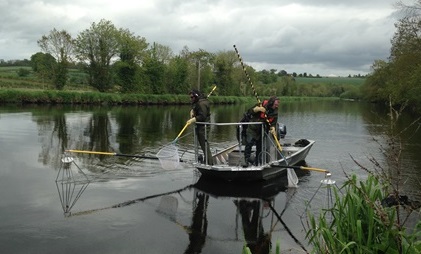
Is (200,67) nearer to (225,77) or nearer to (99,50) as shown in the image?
(225,77)

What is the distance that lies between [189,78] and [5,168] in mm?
64002

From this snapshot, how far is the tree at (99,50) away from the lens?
198ft

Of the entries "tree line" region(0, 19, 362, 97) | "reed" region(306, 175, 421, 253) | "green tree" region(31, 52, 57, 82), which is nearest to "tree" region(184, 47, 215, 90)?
"tree line" region(0, 19, 362, 97)

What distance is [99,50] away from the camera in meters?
61.0

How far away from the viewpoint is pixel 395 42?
1746 inches

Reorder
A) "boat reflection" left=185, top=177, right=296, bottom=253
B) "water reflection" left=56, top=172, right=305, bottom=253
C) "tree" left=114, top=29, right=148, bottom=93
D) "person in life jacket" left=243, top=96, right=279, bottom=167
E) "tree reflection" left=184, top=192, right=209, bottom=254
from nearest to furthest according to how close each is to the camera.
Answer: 1. "tree reflection" left=184, top=192, right=209, bottom=254
2. "boat reflection" left=185, top=177, right=296, bottom=253
3. "water reflection" left=56, top=172, right=305, bottom=253
4. "person in life jacket" left=243, top=96, right=279, bottom=167
5. "tree" left=114, top=29, right=148, bottom=93

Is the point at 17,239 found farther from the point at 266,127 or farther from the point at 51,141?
the point at 51,141

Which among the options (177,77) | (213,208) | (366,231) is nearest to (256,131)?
(213,208)

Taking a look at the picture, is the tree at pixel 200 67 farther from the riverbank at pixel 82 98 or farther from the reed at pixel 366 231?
the reed at pixel 366 231

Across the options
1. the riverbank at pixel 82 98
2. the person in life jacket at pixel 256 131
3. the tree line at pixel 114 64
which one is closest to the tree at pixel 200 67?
the tree line at pixel 114 64

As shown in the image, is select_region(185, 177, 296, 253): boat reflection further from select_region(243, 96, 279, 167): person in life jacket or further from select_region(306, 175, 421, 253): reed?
select_region(306, 175, 421, 253): reed

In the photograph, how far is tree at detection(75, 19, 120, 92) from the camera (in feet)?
198

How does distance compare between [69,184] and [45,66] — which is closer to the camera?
[69,184]

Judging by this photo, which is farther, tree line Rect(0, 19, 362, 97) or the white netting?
tree line Rect(0, 19, 362, 97)
